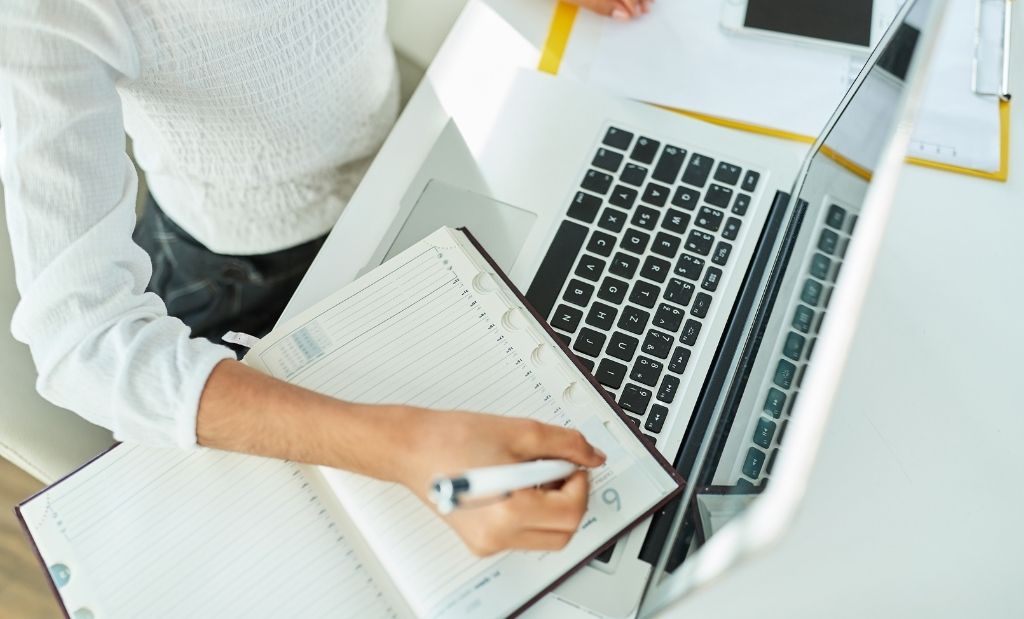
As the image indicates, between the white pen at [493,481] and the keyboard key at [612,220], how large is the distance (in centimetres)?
24

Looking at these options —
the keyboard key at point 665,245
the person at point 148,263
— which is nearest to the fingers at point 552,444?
the person at point 148,263

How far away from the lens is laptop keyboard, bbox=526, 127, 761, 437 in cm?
59

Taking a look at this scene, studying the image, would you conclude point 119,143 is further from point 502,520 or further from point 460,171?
point 502,520

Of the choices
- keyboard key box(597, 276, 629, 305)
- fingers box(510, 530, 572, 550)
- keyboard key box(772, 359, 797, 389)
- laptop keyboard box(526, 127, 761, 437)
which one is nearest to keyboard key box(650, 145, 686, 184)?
laptop keyboard box(526, 127, 761, 437)

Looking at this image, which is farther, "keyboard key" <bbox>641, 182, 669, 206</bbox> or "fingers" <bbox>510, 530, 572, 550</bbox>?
"keyboard key" <bbox>641, 182, 669, 206</bbox>

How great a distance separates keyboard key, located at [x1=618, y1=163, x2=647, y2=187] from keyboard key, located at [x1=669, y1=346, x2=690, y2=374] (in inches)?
6.0

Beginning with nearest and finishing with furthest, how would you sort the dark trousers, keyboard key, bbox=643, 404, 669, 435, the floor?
keyboard key, bbox=643, 404, 669, 435 < the dark trousers < the floor

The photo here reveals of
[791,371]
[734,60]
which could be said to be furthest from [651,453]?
[734,60]

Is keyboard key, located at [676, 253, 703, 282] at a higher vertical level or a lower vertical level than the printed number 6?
higher

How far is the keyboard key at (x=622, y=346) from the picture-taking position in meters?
0.60

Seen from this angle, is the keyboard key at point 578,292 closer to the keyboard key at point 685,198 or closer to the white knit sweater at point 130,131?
the keyboard key at point 685,198

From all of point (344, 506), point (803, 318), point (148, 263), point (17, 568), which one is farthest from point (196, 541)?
point (17, 568)

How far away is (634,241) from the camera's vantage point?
2.11 ft

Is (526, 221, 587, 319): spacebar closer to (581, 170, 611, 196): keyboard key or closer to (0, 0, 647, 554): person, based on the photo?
(581, 170, 611, 196): keyboard key
